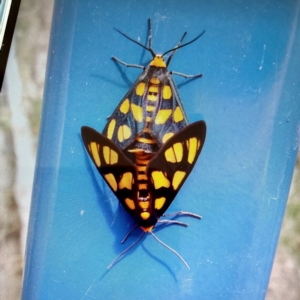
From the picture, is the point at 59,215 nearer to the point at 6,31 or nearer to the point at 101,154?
the point at 101,154

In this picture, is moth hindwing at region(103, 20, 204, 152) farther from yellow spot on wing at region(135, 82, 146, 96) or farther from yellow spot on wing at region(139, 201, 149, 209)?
yellow spot on wing at region(139, 201, 149, 209)

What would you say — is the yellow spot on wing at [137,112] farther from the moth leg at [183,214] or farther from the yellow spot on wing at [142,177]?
the moth leg at [183,214]

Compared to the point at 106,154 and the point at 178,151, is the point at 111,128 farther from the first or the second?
the point at 178,151

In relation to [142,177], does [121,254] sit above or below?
below

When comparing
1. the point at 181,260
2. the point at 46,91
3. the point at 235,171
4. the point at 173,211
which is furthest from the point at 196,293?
the point at 46,91

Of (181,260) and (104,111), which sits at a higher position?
(104,111)

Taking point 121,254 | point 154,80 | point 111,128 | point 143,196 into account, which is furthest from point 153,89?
point 121,254

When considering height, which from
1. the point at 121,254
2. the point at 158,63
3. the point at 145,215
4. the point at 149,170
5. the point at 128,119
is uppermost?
the point at 158,63
